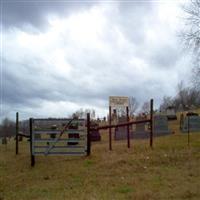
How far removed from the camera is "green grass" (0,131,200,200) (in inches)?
337

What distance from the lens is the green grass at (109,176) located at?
8.55m

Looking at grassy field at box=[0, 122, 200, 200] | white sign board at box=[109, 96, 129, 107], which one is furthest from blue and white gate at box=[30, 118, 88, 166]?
white sign board at box=[109, 96, 129, 107]

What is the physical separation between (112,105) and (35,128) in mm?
5485

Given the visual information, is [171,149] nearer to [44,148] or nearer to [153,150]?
[153,150]

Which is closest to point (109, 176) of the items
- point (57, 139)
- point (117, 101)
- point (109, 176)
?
point (109, 176)

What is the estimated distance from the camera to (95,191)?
8.78m

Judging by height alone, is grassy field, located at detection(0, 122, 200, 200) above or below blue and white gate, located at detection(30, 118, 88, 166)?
below

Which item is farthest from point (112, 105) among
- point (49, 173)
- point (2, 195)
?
point (2, 195)

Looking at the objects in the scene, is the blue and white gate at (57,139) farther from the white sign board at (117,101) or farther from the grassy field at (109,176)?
the white sign board at (117,101)

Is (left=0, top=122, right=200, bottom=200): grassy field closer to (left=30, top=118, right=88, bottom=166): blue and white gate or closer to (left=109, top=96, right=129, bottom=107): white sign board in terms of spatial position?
(left=30, top=118, right=88, bottom=166): blue and white gate

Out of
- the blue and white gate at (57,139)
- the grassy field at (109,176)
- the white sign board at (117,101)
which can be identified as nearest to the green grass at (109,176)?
the grassy field at (109,176)

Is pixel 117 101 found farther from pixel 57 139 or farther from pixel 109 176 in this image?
pixel 109 176

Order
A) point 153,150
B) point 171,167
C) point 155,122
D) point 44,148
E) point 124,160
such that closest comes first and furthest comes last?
point 171,167, point 124,160, point 44,148, point 153,150, point 155,122

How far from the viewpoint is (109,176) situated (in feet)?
34.9
